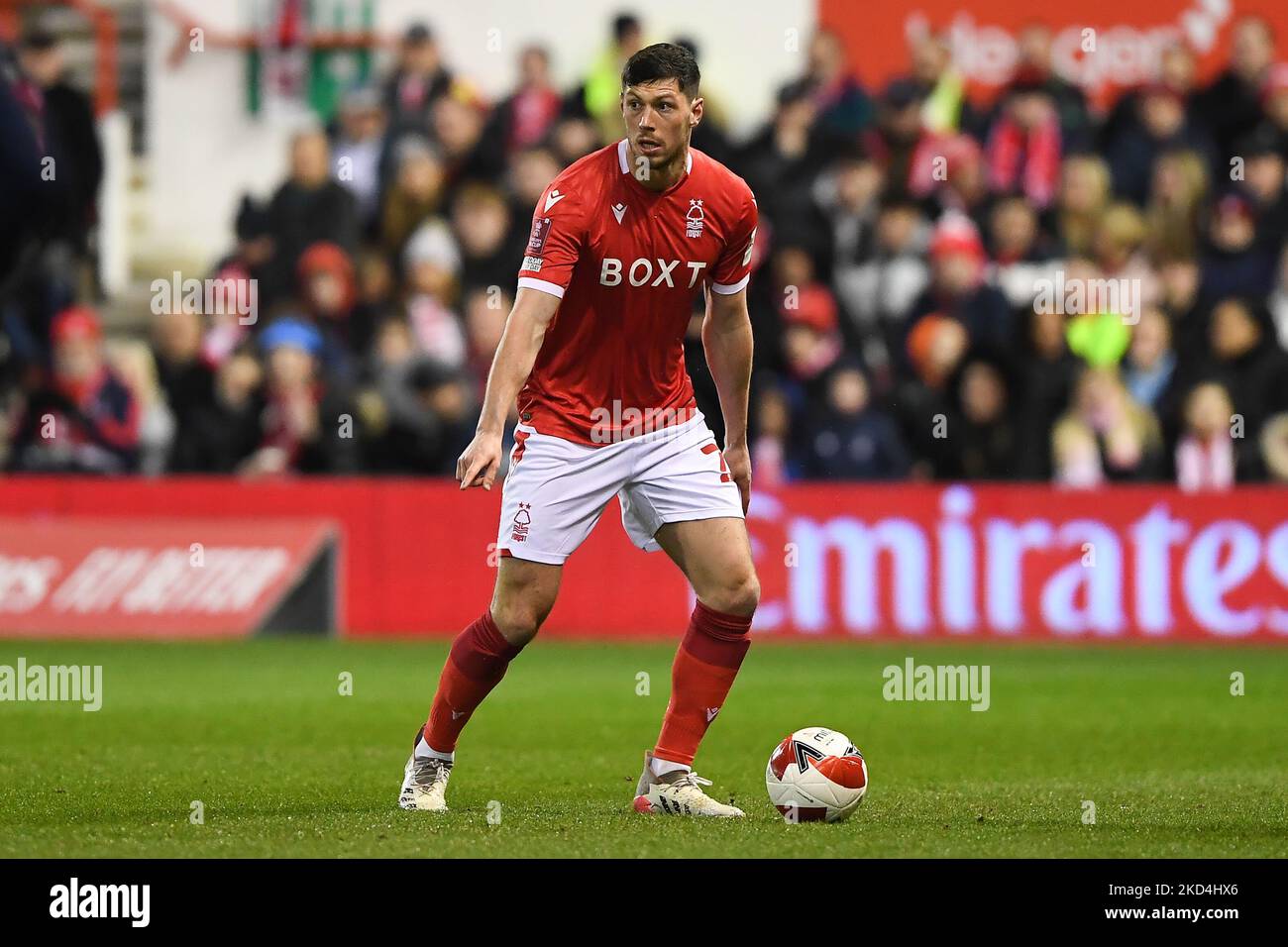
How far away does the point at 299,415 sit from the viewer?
55.6 feet

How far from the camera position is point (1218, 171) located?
1820 centimetres

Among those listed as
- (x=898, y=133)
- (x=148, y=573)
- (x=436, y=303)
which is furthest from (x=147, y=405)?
(x=898, y=133)

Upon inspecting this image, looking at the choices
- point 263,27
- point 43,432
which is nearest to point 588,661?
point 43,432

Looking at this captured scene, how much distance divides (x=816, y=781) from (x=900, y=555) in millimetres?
8942

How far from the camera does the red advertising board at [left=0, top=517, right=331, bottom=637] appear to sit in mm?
16172

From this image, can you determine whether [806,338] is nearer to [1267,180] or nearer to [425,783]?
[1267,180]

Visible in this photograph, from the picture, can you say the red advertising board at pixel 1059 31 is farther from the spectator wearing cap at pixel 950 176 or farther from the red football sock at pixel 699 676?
the red football sock at pixel 699 676

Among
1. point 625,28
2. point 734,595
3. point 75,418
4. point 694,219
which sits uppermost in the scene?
point 625,28

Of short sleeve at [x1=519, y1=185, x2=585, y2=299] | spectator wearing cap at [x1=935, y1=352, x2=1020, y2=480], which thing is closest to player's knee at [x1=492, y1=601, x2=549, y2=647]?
short sleeve at [x1=519, y1=185, x2=585, y2=299]

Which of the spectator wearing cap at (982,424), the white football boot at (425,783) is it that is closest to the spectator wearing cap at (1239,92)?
the spectator wearing cap at (982,424)

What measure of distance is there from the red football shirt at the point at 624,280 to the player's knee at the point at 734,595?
0.64 metres

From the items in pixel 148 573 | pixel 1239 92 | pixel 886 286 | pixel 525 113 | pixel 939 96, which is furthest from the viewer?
pixel 939 96

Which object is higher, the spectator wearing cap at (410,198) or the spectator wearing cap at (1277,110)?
the spectator wearing cap at (1277,110)

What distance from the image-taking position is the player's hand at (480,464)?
730 centimetres
